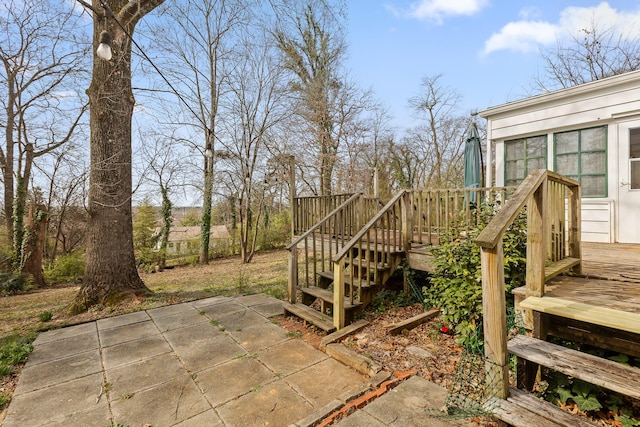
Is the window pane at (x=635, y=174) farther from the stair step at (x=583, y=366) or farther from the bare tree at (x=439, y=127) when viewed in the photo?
the bare tree at (x=439, y=127)

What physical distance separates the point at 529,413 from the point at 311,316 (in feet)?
7.84

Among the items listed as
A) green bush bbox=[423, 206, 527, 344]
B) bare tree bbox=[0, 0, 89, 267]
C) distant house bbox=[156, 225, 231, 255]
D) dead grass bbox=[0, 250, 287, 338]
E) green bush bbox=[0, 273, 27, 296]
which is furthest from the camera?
distant house bbox=[156, 225, 231, 255]

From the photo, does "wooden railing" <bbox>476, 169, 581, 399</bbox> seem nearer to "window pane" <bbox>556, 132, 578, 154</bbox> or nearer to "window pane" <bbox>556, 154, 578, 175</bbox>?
"window pane" <bbox>556, 154, 578, 175</bbox>

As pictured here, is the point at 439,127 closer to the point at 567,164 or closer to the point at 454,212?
the point at 567,164

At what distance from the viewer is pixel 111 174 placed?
4875mm

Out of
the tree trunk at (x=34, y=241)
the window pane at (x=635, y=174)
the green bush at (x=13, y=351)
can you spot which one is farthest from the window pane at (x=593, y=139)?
the tree trunk at (x=34, y=241)

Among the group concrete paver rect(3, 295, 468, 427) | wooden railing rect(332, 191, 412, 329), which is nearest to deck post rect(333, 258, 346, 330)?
wooden railing rect(332, 191, 412, 329)

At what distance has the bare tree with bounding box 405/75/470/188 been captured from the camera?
1642 centimetres

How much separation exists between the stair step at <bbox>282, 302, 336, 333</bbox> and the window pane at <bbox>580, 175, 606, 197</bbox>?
5.21 metres

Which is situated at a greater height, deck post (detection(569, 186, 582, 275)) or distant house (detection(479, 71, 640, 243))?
distant house (detection(479, 71, 640, 243))

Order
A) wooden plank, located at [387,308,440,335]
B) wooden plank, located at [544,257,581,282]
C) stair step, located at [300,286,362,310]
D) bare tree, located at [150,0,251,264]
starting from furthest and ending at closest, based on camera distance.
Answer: bare tree, located at [150,0,251,264], stair step, located at [300,286,362,310], wooden plank, located at [387,308,440,335], wooden plank, located at [544,257,581,282]

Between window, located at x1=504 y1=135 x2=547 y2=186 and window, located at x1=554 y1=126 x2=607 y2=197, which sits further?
window, located at x1=504 y1=135 x2=547 y2=186

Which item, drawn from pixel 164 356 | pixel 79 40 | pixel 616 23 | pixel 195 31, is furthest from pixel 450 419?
pixel 616 23

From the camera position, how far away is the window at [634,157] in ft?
15.2
